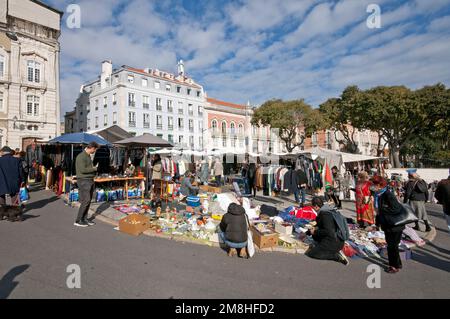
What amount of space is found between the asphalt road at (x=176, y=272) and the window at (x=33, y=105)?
22889mm

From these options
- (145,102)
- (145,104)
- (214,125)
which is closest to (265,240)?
(145,104)

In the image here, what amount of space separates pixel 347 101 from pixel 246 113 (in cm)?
2192

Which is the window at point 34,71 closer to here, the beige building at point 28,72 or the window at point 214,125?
the beige building at point 28,72

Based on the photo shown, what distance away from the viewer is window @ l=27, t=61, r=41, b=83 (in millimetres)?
23219

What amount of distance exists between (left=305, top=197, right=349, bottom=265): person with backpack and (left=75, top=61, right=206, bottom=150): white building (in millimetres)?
35535

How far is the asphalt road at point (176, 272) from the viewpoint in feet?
11.4

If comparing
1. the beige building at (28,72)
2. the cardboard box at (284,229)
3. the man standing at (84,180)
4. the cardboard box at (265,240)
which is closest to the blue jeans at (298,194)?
the cardboard box at (284,229)

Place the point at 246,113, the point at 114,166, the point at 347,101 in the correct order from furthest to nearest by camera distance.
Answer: the point at 246,113
the point at 347,101
the point at 114,166

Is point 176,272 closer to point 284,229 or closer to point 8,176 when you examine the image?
point 284,229

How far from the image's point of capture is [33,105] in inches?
923
